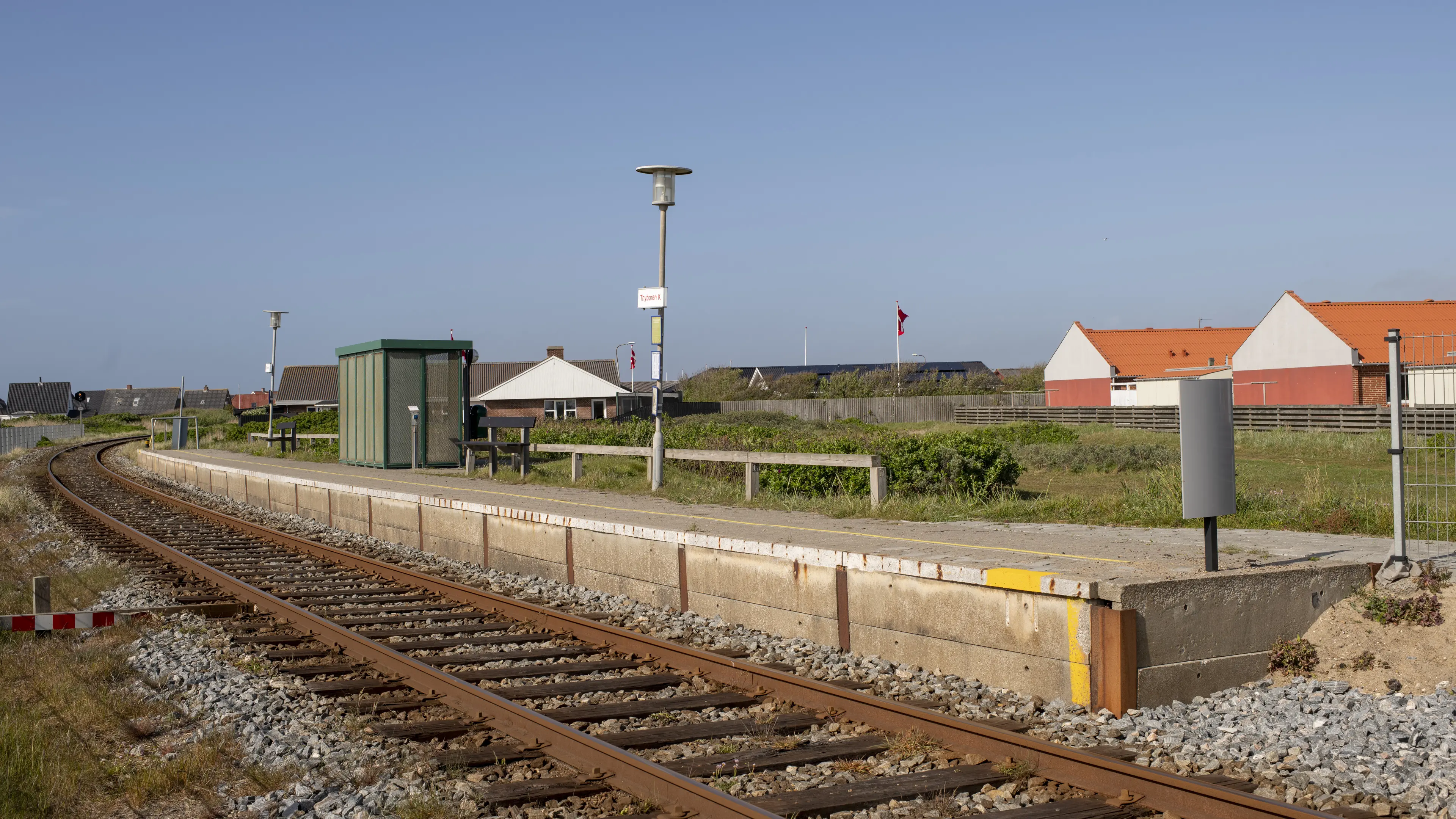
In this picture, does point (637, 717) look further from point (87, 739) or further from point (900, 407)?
point (900, 407)

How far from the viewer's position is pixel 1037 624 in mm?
7180

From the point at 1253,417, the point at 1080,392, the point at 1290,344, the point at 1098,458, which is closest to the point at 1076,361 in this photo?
the point at 1080,392

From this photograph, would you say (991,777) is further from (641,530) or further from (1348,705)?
(641,530)

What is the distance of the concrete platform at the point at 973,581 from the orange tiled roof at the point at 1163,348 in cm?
5345

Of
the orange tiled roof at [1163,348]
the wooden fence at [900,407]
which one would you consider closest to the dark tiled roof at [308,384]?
the wooden fence at [900,407]

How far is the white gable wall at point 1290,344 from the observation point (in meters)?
50.1

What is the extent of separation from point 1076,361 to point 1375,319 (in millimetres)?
18088

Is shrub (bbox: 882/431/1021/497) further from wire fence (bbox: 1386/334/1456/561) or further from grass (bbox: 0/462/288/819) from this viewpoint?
grass (bbox: 0/462/288/819)

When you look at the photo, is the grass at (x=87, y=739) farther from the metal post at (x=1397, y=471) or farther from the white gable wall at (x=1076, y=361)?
the white gable wall at (x=1076, y=361)

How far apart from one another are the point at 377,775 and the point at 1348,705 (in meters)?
5.39

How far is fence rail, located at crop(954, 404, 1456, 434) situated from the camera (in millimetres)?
37375

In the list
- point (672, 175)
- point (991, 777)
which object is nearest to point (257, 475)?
point (672, 175)

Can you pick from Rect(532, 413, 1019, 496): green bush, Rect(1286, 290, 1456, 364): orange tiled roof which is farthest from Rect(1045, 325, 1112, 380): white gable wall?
Rect(532, 413, 1019, 496): green bush

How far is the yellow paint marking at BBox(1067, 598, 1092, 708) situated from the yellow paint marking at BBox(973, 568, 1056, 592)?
0.81 ft
